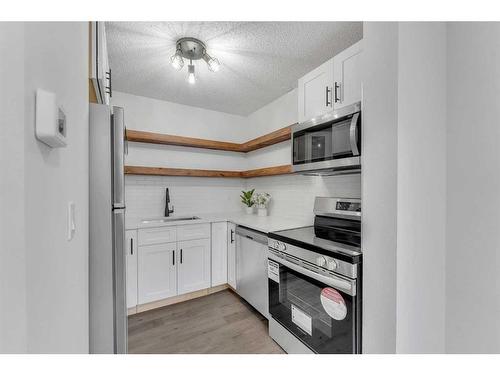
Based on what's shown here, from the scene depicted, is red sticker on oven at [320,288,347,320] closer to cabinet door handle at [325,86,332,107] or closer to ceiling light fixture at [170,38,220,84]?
cabinet door handle at [325,86,332,107]

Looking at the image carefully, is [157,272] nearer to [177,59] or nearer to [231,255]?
[231,255]

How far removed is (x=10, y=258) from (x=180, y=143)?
8.26ft

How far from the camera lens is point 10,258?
34cm

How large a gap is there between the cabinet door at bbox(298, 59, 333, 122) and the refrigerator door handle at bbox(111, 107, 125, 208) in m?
1.37

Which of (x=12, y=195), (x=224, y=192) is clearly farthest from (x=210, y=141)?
(x=12, y=195)

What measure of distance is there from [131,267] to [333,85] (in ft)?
7.62

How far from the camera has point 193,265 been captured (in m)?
2.33

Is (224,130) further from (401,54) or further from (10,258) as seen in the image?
(10,258)

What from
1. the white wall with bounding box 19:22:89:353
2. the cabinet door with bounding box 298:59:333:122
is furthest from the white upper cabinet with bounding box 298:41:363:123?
the white wall with bounding box 19:22:89:353

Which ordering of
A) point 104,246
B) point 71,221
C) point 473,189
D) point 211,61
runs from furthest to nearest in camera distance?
point 211,61 → point 104,246 → point 473,189 → point 71,221

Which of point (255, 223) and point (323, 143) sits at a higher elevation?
point (323, 143)

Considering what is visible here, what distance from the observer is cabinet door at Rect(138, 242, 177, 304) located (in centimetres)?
207
